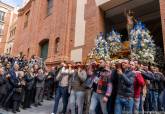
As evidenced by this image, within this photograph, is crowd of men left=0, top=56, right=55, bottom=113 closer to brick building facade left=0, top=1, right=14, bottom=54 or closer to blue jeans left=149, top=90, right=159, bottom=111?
blue jeans left=149, top=90, right=159, bottom=111

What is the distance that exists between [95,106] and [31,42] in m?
16.8

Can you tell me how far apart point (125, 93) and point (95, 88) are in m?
1.30

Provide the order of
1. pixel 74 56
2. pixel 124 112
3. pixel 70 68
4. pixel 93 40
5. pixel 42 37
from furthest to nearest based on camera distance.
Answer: pixel 42 37 < pixel 74 56 < pixel 93 40 < pixel 70 68 < pixel 124 112

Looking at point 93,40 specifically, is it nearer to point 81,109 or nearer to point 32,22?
point 81,109

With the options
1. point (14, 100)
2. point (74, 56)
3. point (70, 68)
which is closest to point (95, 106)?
point (70, 68)

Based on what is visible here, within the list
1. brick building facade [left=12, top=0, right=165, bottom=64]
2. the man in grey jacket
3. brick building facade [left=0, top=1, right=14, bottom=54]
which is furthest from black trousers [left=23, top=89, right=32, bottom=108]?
brick building facade [left=0, top=1, right=14, bottom=54]

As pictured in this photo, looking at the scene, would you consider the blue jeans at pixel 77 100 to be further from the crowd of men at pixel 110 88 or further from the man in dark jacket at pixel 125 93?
the man in dark jacket at pixel 125 93

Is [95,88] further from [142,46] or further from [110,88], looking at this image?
[142,46]

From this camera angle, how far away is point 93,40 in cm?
1345

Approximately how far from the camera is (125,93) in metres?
5.34

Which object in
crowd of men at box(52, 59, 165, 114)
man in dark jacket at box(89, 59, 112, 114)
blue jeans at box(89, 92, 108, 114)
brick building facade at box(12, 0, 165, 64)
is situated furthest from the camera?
brick building facade at box(12, 0, 165, 64)

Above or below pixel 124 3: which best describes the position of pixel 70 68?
below

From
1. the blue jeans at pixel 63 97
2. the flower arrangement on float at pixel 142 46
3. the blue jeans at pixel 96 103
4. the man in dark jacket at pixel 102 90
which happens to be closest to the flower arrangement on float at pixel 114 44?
the flower arrangement on float at pixel 142 46

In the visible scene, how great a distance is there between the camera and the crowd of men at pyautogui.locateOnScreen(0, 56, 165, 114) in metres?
5.53
